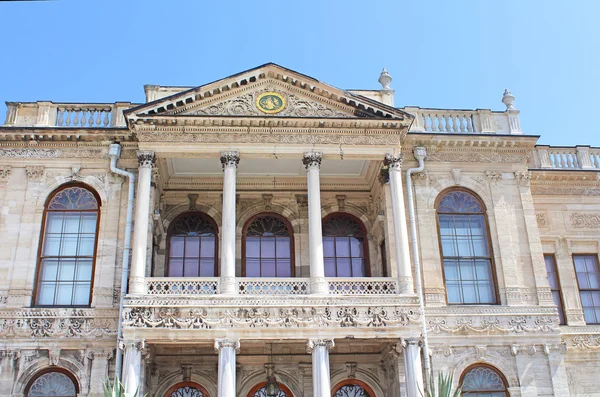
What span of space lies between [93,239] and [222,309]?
4.52 meters

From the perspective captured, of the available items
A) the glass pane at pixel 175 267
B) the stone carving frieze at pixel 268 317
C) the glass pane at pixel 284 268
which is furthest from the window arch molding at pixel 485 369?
the glass pane at pixel 175 267

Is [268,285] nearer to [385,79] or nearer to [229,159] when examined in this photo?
[229,159]

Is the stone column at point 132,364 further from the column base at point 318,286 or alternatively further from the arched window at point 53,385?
the column base at point 318,286

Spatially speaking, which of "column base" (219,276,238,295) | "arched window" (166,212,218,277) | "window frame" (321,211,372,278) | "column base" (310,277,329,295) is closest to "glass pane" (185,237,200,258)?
"arched window" (166,212,218,277)

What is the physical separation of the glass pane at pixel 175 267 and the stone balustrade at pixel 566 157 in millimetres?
11928

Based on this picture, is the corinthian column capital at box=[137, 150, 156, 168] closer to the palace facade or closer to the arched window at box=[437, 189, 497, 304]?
the palace facade

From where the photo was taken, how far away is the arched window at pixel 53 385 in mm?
16219

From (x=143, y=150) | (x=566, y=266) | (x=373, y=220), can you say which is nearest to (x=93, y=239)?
Answer: (x=143, y=150)

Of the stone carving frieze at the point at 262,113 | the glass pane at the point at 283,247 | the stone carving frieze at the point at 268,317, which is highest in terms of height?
the stone carving frieze at the point at 262,113

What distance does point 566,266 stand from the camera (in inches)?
802

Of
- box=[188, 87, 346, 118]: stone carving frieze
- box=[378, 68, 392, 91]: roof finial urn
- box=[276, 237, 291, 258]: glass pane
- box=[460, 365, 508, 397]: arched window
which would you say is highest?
box=[378, 68, 392, 91]: roof finial urn

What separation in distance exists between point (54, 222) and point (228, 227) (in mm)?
5117

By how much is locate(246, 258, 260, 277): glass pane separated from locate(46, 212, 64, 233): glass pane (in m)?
5.54

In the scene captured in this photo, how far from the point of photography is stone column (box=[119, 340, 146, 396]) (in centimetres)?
1498
